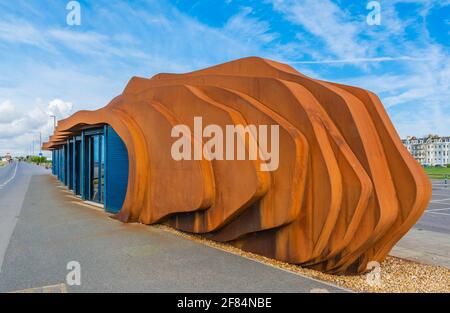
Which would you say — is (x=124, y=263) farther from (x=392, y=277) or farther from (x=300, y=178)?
(x=392, y=277)

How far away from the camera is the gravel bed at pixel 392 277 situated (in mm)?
5195

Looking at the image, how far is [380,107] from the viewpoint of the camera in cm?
620

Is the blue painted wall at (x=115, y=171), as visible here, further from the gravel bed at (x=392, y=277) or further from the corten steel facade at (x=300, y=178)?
the gravel bed at (x=392, y=277)

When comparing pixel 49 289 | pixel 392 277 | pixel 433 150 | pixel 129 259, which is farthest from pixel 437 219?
pixel 433 150

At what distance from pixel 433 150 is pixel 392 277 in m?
126

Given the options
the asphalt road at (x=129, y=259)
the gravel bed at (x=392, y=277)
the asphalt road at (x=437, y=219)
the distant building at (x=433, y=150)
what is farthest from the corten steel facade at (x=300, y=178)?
the distant building at (x=433, y=150)

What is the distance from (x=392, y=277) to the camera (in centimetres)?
578

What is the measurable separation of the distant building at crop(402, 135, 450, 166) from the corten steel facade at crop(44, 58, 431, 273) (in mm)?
116285

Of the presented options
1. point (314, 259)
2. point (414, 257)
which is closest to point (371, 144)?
point (314, 259)

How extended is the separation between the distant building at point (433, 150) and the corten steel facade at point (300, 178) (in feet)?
382

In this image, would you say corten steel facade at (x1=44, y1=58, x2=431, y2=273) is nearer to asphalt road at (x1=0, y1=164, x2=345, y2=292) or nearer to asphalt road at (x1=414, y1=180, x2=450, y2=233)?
asphalt road at (x1=0, y1=164, x2=345, y2=292)

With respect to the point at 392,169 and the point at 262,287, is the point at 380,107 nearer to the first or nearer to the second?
the point at 392,169

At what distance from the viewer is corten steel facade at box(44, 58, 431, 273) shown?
211 inches

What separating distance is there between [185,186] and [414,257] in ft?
17.3
